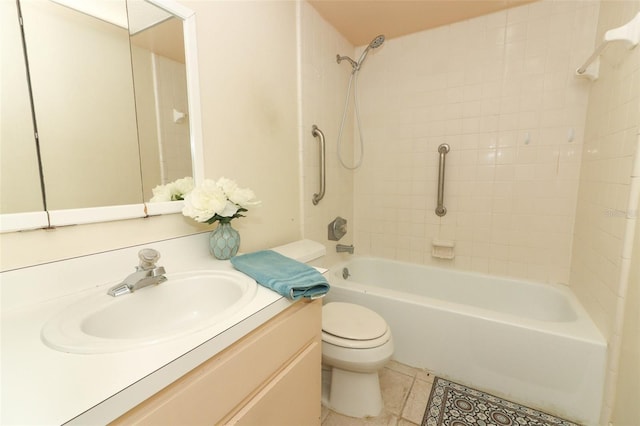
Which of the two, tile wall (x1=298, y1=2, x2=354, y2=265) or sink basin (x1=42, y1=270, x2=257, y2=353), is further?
tile wall (x1=298, y1=2, x2=354, y2=265)

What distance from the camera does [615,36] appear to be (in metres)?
1.15

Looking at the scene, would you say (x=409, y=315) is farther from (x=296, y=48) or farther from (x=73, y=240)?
(x=296, y=48)

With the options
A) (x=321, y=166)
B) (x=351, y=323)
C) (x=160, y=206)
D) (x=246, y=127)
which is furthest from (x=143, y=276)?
(x=321, y=166)

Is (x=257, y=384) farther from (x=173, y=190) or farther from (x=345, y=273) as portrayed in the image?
(x=345, y=273)

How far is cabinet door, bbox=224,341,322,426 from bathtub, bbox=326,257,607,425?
2.54ft

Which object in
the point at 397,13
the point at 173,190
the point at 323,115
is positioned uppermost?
the point at 397,13

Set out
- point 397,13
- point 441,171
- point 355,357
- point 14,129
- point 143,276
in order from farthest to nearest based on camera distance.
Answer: point 441,171, point 397,13, point 355,357, point 143,276, point 14,129

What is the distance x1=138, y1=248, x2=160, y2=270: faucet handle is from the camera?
0.81 m

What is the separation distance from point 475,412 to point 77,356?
5.21 ft

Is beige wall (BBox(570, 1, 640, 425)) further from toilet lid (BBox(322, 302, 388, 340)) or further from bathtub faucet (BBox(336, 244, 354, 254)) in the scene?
bathtub faucet (BBox(336, 244, 354, 254))

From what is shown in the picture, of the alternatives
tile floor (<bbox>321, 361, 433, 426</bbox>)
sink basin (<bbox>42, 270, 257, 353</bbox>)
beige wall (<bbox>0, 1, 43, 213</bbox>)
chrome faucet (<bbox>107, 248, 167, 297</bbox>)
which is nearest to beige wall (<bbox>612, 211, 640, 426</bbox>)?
tile floor (<bbox>321, 361, 433, 426</bbox>)

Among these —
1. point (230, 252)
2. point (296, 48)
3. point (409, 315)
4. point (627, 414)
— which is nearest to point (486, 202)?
point (409, 315)

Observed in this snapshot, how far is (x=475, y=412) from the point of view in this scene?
4.33ft

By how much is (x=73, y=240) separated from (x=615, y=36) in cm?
213
